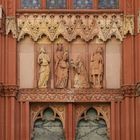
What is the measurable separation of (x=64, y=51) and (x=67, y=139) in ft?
9.18

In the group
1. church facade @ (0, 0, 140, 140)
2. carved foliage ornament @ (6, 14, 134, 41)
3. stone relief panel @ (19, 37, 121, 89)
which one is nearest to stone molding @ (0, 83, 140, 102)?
church facade @ (0, 0, 140, 140)

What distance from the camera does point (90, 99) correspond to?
27.8 meters

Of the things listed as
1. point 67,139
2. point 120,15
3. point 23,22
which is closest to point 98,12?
point 120,15

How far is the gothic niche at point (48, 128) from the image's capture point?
91.7ft

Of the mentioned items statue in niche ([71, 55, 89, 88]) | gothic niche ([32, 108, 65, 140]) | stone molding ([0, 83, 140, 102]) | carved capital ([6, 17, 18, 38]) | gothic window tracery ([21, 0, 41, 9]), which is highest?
gothic window tracery ([21, 0, 41, 9])

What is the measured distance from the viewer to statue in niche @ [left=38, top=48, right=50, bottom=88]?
2792 centimetres

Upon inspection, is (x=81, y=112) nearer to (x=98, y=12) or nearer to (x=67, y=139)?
(x=67, y=139)

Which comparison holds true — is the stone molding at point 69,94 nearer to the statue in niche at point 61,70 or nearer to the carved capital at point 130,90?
the carved capital at point 130,90

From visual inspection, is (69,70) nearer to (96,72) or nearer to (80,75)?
(80,75)

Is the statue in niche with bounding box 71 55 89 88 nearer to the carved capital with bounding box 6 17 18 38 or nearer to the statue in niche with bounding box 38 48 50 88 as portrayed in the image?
the statue in niche with bounding box 38 48 50 88

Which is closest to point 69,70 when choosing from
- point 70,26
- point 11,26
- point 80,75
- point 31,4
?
point 80,75

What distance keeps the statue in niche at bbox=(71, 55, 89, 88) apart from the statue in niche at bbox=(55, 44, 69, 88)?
0.27 metres

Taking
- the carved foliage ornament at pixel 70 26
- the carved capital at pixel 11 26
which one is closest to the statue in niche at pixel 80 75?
the carved foliage ornament at pixel 70 26

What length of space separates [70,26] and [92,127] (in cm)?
328
